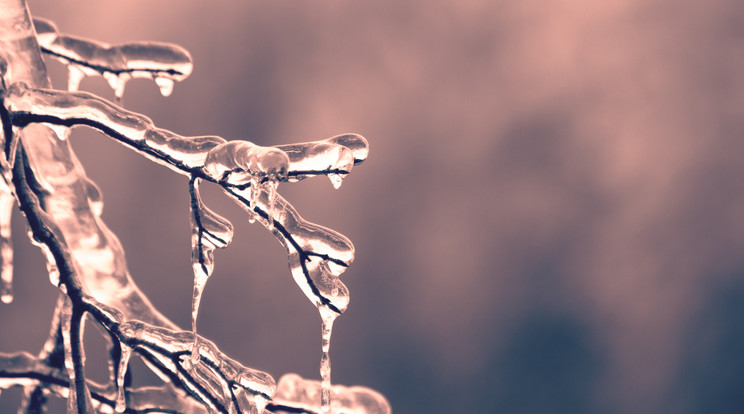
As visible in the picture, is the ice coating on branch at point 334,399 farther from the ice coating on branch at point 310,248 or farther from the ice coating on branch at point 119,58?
the ice coating on branch at point 119,58

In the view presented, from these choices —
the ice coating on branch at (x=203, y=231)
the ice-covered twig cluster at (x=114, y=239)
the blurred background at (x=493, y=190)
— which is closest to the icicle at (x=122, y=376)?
the ice-covered twig cluster at (x=114, y=239)

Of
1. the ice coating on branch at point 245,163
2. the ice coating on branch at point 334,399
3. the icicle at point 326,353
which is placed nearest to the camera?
the ice coating on branch at point 245,163

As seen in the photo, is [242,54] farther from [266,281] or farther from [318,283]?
[318,283]

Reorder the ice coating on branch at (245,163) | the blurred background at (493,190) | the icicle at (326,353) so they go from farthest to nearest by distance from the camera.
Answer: the blurred background at (493,190) < the icicle at (326,353) < the ice coating on branch at (245,163)

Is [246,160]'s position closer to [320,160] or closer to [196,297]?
→ [320,160]

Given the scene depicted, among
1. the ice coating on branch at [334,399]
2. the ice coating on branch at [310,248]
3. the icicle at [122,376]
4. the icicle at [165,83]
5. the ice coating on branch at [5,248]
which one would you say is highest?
the icicle at [165,83]

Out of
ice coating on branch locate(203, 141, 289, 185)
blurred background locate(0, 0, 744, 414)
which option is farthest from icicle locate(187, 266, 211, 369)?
blurred background locate(0, 0, 744, 414)

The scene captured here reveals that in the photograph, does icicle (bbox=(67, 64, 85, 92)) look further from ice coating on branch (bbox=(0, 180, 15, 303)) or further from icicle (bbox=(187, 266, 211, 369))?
A: icicle (bbox=(187, 266, 211, 369))

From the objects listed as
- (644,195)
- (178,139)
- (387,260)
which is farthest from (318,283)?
(644,195)
